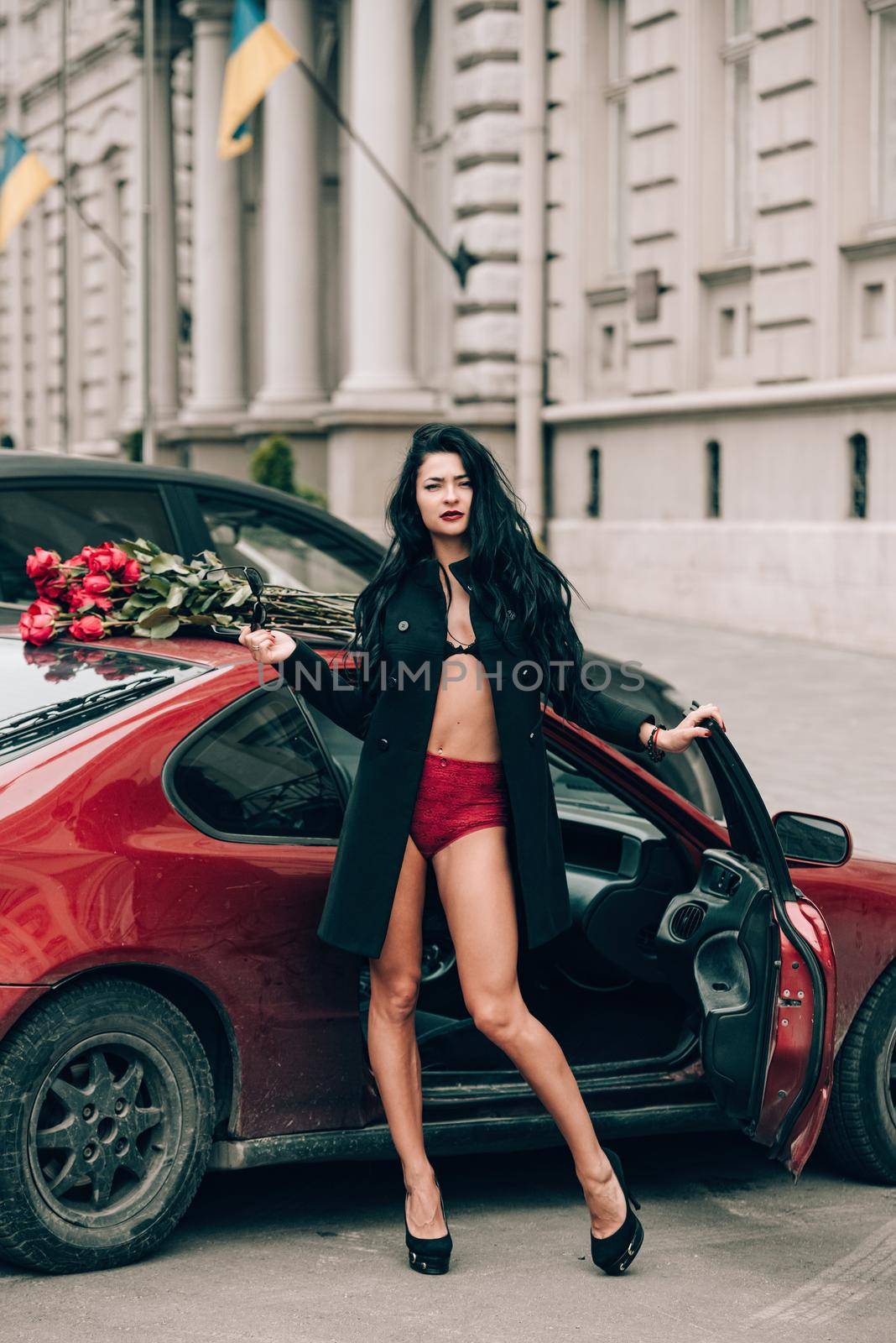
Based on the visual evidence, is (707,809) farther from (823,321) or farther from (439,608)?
(823,321)

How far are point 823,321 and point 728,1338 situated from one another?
11.8 metres

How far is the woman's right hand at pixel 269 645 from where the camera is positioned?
417 cm

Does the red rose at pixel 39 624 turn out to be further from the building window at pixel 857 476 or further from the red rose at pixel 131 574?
the building window at pixel 857 476

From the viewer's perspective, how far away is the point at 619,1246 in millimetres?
4160

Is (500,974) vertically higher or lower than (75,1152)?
higher

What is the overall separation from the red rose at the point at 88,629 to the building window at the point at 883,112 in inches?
437

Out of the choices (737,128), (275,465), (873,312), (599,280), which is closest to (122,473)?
(873,312)

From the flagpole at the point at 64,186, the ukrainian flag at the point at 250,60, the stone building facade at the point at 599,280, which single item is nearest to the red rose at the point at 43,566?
the stone building facade at the point at 599,280

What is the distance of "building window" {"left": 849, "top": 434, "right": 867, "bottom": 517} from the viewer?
558 inches

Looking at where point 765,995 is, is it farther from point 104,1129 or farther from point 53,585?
point 53,585

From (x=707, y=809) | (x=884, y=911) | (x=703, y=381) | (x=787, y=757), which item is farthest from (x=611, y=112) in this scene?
(x=884, y=911)

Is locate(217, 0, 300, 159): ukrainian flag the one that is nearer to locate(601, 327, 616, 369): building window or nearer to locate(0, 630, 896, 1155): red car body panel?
locate(601, 327, 616, 369): building window

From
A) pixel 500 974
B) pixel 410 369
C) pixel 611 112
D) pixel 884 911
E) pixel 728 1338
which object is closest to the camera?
pixel 728 1338

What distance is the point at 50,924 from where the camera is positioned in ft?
12.8
